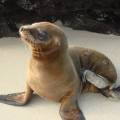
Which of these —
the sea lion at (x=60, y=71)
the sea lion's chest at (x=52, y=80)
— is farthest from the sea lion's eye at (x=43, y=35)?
the sea lion's chest at (x=52, y=80)

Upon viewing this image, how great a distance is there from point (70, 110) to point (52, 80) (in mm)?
206

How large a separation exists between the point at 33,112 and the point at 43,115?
0.07 metres

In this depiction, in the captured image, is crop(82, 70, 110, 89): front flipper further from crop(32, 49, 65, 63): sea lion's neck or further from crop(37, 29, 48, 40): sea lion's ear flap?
crop(37, 29, 48, 40): sea lion's ear flap

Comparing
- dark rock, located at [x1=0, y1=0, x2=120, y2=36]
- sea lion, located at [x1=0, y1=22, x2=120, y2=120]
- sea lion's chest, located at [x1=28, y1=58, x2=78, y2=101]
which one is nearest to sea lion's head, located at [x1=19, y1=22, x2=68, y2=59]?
sea lion, located at [x1=0, y1=22, x2=120, y2=120]

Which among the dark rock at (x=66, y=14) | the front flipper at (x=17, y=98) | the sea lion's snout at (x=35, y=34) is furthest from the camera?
the dark rock at (x=66, y=14)

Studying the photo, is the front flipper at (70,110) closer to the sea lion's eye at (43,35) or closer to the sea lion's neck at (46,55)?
the sea lion's neck at (46,55)

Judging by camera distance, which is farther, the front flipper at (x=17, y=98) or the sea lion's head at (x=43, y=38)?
the front flipper at (x=17, y=98)

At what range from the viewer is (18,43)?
321 cm

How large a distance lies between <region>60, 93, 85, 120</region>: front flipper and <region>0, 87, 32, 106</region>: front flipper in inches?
8.7

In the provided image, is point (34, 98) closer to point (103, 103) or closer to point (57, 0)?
point (103, 103)

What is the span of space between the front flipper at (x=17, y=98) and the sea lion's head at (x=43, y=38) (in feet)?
1.15

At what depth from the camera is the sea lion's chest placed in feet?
7.75

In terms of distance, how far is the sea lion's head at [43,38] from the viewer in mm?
2258

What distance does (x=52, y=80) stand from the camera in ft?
7.80
